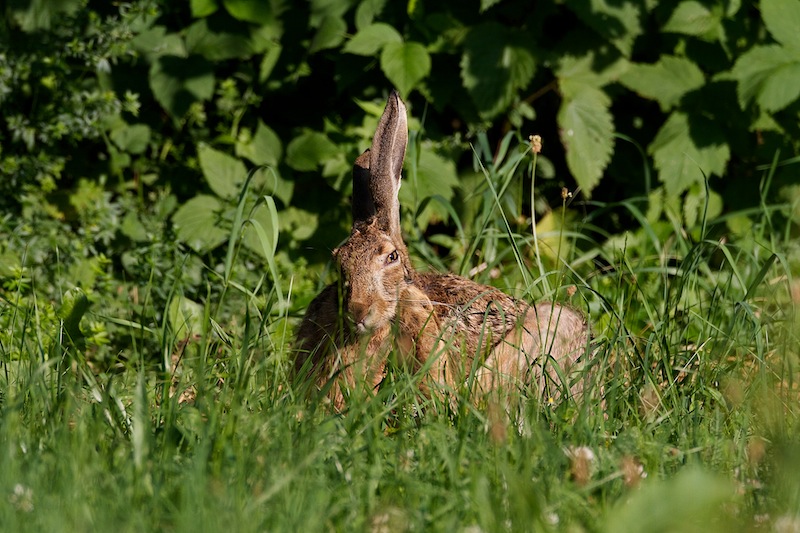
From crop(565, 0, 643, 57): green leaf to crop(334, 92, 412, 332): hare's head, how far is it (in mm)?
1747

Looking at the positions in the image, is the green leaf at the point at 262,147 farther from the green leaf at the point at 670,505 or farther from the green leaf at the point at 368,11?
the green leaf at the point at 670,505

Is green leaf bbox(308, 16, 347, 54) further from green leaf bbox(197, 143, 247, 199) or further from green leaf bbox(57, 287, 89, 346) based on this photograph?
green leaf bbox(57, 287, 89, 346)

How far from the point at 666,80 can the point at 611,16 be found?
56 centimetres

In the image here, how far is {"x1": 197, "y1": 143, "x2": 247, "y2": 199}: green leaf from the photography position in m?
5.70

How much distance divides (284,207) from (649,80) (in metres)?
2.12

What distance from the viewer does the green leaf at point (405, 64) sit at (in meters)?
5.41

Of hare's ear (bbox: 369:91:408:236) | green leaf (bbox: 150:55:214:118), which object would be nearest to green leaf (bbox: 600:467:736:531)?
hare's ear (bbox: 369:91:408:236)

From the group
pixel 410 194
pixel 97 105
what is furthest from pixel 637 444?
pixel 97 105

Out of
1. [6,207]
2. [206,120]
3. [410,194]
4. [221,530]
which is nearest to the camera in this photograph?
[221,530]

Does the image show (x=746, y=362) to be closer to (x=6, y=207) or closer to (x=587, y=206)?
(x=587, y=206)

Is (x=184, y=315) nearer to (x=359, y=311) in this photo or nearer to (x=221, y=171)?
(x=359, y=311)

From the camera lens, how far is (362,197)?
165 inches

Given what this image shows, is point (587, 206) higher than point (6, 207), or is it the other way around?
point (6, 207)

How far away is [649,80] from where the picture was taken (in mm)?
5930
